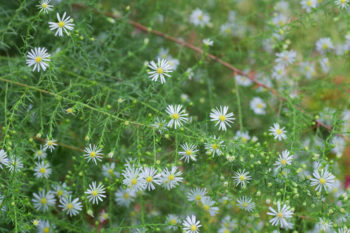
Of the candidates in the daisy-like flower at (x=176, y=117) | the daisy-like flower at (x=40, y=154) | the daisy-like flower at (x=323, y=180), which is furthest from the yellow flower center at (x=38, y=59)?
the daisy-like flower at (x=323, y=180)

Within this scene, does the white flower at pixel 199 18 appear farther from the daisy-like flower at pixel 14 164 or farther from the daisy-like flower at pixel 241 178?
the daisy-like flower at pixel 14 164

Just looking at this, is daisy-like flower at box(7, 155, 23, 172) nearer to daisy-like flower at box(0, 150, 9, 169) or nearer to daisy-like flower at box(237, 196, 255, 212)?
daisy-like flower at box(0, 150, 9, 169)

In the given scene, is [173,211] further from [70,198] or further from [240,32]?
[240,32]

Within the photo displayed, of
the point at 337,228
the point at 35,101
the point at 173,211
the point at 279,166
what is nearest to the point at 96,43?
the point at 35,101

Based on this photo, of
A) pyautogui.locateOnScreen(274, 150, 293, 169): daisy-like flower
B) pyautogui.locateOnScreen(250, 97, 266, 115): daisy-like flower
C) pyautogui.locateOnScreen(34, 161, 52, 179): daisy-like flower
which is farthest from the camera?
pyautogui.locateOnScreen(250, 97, 266, 115): daisy-like flower

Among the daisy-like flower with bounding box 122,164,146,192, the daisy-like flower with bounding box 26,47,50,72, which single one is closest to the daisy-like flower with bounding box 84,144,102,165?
the daisy-like flower with bounding box 122,164,146,192

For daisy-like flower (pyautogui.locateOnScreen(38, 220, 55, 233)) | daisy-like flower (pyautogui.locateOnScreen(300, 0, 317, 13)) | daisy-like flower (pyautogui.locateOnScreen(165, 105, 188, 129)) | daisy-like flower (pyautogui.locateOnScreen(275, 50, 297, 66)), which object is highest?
daisy-like flower (pyautogui.locateOnScreen(300, 0, 317, 13))
